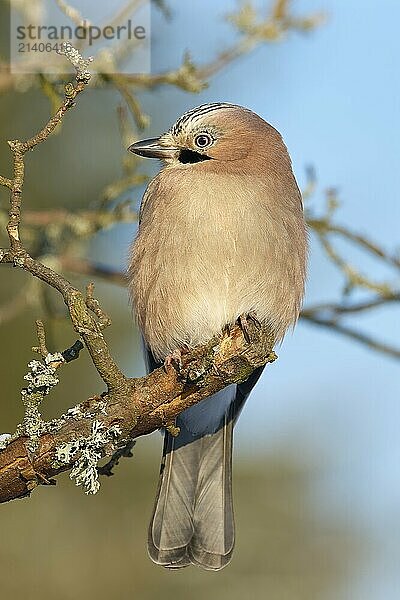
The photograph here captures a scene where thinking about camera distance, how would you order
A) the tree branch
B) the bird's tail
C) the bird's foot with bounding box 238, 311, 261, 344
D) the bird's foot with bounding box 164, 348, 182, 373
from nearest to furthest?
the tree branch → the bird's foot with bounding box 164, 348, 182, 373 → the bird's foot with bounding box 238, 311, 261, 344 → the bird's tail

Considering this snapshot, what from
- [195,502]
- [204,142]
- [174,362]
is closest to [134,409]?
[174,362]

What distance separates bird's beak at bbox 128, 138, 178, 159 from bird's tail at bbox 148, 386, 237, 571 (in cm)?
125

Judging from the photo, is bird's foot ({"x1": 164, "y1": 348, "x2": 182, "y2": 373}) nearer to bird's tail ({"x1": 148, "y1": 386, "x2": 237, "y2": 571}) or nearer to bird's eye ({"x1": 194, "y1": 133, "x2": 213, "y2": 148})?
bird's tail ({"x1": 148, "y1": 386, "x2": 237, "y2": 571})

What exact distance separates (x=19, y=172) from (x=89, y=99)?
5636mm

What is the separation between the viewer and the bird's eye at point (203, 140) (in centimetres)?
482

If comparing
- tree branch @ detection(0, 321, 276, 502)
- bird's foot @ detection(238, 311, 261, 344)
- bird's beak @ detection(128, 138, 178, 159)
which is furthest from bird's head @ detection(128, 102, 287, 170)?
tree branch @ detection(0, 321, 276, 502)

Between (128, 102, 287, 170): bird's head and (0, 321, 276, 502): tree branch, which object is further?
(128, 102, 287, 170): bird's head

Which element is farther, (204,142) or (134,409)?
(204,142)

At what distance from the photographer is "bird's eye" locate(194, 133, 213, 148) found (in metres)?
4.82

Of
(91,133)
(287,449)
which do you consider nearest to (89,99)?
(91,133)

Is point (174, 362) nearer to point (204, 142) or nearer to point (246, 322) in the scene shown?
point (246, 322)

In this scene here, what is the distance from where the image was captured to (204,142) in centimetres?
483

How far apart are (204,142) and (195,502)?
5.43ft

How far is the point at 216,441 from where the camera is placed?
5.14 meters
